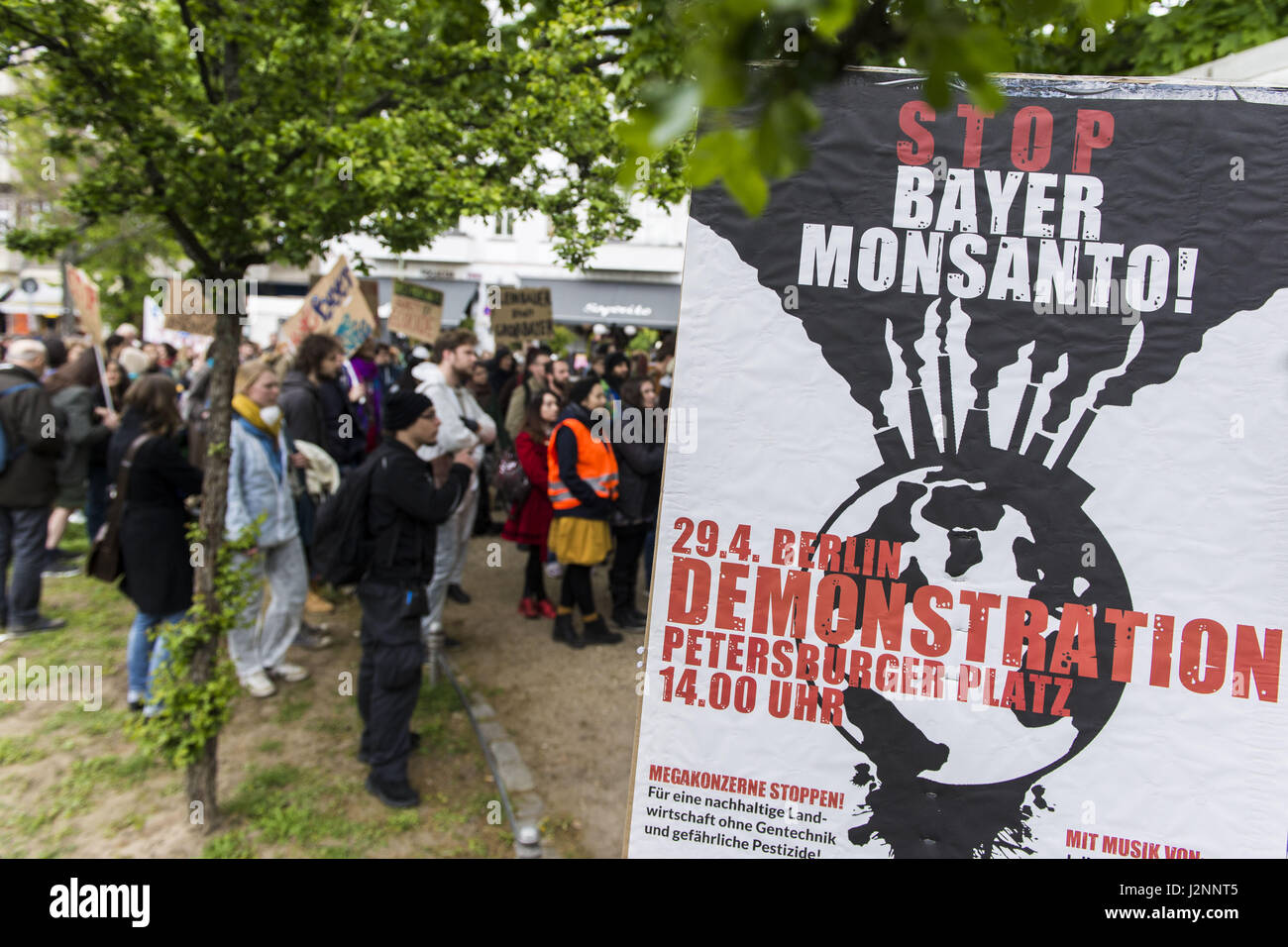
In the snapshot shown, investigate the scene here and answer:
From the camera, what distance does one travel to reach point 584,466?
6078 mm

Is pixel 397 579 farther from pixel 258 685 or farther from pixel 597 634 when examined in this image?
pixel 597 634

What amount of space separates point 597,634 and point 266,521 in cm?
266

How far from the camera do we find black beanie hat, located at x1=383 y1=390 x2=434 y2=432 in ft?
13.1

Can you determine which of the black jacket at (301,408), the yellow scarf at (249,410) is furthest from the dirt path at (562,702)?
the yellow scarf at (249,410)

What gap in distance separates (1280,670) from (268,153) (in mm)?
4206

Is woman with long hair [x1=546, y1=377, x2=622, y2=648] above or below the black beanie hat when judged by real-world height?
below

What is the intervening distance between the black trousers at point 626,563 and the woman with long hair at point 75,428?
175 inches

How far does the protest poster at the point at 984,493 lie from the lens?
2.08m

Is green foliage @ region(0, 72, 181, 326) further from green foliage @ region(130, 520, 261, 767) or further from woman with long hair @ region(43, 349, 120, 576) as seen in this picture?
green foliage @ region(130, 520, 261, 767)

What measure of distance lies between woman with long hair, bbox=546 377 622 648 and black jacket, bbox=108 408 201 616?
7.90 feet

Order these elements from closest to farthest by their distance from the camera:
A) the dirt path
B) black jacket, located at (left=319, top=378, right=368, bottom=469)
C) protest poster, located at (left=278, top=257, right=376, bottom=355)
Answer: the dirt path, black jacket, located at (left=319, top=378, right=368, bottom=469), protest poster, located at (left=278, top=257, right=376, bottom=355)

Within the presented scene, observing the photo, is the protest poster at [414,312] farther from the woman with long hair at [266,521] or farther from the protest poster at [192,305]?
the woman with long hair at [266,521]

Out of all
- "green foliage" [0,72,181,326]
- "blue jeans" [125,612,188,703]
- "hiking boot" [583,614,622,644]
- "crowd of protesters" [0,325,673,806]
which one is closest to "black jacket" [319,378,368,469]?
"crowd of protesters" [0,325,673,806]

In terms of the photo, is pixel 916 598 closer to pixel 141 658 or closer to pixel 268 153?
pixel 268 153
